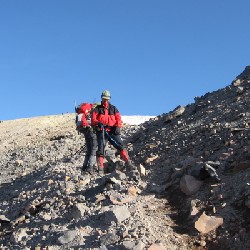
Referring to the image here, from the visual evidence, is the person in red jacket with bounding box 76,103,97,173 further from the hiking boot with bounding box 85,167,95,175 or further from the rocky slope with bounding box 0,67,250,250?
the rocky slope with bounding box 0,67,250,250

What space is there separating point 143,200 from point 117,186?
0.87 meters

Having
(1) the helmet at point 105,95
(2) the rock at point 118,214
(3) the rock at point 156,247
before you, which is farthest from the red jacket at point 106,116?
(3) the rock at point 156,247

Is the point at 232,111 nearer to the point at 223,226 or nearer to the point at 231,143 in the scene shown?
the point at 231,143

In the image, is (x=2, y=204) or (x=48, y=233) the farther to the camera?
(x=2, y=204)

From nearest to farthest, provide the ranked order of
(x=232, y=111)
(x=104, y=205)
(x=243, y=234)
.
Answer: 1. (x=243, y=234)
2. (x=104, y=205)
3. (x=232, y=111)

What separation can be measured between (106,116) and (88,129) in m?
0.63

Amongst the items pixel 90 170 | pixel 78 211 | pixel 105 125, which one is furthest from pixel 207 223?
pixel 105 125

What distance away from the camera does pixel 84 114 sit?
12.1 m

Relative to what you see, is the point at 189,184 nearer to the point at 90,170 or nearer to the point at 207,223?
the point at 207,223

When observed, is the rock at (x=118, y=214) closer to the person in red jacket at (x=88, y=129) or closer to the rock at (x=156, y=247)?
the rock at (x=156, y=247)

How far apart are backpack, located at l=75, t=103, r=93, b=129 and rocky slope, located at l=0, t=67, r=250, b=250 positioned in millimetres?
1318

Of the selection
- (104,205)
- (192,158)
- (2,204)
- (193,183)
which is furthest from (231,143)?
(2,204)

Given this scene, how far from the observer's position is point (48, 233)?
8.13 m

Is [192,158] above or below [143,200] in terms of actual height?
above
